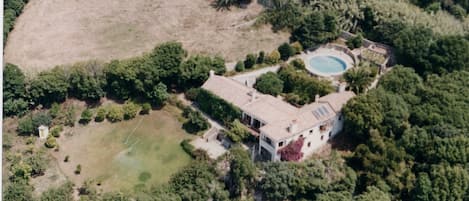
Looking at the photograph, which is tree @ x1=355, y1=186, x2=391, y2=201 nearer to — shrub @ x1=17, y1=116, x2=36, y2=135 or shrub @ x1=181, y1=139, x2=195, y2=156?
shrub @ x1=181, y1=139, x2=195, y2=156

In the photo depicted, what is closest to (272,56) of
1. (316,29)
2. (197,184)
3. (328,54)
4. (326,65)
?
(326,65)

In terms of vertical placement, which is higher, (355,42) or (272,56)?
(355,42)

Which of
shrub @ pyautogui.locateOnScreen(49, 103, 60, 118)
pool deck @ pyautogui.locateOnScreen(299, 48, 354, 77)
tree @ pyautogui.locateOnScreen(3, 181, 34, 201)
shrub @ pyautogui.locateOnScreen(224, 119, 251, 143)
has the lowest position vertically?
tree @ pyautogui.locateOnScreen(3, 181, 34, 201)

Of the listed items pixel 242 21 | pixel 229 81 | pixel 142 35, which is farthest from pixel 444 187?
pixel 142 35

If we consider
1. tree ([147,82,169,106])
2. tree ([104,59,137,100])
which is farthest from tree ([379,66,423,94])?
tree ([104,59,137,100])

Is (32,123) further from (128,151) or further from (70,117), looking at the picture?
(128,151)
